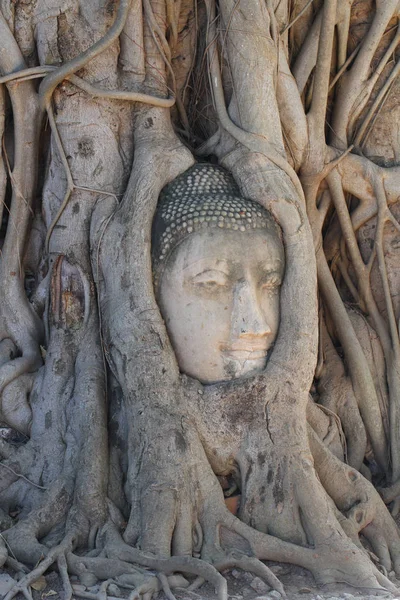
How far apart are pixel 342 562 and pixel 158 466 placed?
855mm

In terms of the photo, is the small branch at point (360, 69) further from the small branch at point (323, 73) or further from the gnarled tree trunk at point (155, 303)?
the small branch at point (323, 73)

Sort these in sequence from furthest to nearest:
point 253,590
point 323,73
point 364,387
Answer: point 323,73, point 364,387, point 253,590

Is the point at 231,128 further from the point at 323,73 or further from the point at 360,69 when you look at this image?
the point at 360,69

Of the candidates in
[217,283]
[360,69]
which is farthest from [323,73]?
[217,283]

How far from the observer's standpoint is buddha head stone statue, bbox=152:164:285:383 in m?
4.05

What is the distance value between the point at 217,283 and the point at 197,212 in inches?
13.5

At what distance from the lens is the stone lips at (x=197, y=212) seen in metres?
4.11

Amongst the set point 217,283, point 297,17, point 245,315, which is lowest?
point 245,315

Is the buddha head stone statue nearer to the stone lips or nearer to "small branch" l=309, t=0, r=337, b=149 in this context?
the stone lips

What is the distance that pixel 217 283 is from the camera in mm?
4062

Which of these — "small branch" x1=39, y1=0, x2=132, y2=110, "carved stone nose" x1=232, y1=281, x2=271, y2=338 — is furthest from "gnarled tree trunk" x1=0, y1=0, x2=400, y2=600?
"carved stone nose" x1=232, y1=281, x2=271, y2=338

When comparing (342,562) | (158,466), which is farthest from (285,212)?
(342,562)

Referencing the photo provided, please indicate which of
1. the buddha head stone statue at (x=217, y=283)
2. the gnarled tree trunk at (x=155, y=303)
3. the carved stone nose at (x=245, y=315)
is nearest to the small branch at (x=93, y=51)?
the gnarled tree trunk at (x=155, y=303)

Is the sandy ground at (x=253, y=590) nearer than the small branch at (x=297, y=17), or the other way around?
the sandy ground at (x=253, y=590)
